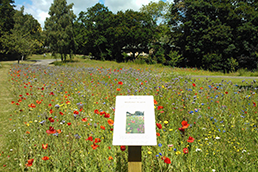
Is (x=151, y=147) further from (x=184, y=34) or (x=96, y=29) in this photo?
(x=96, y=29)

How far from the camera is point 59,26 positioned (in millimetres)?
28906

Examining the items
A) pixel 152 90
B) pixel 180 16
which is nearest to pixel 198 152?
pixel 152 90

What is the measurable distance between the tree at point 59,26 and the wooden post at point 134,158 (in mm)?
29774

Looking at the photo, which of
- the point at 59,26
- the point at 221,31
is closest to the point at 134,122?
the point at 221,31

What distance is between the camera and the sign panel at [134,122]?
1815 millimetres

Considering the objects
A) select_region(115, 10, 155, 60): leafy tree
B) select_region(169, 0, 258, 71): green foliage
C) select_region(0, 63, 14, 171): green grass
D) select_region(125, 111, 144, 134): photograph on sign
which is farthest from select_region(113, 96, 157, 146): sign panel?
select_region(115, 10, 155, 60): leafy tree

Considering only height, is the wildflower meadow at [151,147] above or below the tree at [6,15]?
below

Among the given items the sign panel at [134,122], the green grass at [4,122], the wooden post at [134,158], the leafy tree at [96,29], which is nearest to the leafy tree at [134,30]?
the leafy tree at [96,29]

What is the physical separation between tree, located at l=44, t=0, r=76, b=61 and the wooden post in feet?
97.7

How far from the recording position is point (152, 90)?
5762mm

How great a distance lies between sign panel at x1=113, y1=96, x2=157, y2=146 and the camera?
1.81 meters

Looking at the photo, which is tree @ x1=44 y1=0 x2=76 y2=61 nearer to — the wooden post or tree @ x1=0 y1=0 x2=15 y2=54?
tree @ x1=0 y1=0 x2=15 y2=54

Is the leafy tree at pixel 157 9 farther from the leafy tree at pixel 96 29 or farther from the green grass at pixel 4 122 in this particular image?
the green grass at pixel 4 122

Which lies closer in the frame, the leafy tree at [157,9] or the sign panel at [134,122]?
the sign panel at [134,122]
